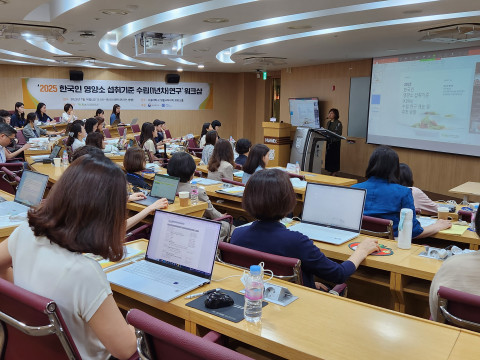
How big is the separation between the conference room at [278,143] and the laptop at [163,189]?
0.05 metres

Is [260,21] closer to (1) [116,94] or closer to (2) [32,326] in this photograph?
(2) [32,326]

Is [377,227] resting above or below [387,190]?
below

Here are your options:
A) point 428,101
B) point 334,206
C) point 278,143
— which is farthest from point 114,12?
point 428,101

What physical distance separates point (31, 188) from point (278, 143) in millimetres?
6883

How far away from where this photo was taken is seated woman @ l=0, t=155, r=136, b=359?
59.9 inches

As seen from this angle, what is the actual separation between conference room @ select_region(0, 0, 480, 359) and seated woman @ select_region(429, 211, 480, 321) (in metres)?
0.01

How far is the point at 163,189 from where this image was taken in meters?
4.15

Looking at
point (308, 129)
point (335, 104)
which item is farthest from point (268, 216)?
point (335, 104)

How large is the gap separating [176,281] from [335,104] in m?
9.73

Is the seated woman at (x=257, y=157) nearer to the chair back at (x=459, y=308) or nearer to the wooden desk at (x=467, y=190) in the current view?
the wooden desk at (x=467, y=190)

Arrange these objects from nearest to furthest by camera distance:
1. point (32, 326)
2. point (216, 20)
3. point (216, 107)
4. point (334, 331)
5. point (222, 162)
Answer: point (32, 326), point (334, 331), point (222, 162), point (216, 20), point (216, 107)

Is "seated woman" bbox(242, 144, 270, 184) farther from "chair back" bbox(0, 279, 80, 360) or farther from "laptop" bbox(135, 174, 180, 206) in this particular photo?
"chair back" bbox(0, 279, 80, 360)

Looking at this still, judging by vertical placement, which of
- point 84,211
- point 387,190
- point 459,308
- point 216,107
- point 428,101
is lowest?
point 459,308

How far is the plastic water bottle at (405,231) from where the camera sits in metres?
2.80
